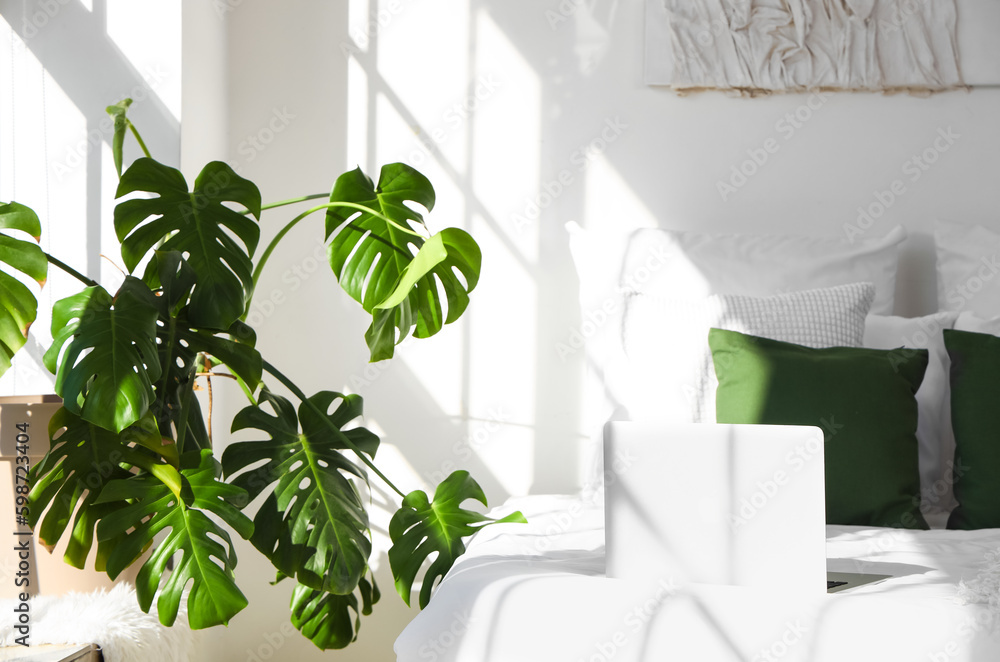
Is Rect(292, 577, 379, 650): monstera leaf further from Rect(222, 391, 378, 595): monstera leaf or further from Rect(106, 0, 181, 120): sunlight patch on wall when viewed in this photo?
Rect(106, 0, 181, 120): sunlight patch on wall

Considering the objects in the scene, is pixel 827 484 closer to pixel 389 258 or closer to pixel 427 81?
pixel 389 258

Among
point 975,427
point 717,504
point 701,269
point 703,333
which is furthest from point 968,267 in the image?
point 717,504

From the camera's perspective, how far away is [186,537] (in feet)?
4.10

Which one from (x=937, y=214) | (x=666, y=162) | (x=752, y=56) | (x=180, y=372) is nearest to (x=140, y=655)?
(x=180, y=372)

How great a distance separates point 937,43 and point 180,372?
7.65ft

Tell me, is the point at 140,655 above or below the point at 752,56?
below

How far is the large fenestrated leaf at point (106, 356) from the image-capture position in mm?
1157

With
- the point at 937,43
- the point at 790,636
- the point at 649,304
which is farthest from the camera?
the point at 937,43

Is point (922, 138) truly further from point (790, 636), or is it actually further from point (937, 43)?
point (790, 636)

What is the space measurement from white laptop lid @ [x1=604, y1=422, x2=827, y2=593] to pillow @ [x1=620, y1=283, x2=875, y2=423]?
2.42ft

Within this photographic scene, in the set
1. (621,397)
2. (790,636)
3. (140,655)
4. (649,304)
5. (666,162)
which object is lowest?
(140,655)

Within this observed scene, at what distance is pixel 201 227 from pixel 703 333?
1.20 meters

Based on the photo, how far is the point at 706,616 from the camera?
3.62ft

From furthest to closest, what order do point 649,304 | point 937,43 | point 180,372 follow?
point 937,43 → point 649,304 → point 180,372
